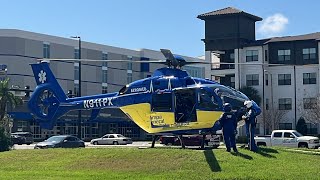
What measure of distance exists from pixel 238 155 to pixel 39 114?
1137cm

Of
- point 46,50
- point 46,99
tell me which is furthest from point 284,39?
point 46,99

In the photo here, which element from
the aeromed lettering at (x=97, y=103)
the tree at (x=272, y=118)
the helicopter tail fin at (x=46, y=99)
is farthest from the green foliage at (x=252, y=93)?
the aeromed lettering at (x=97, y=103)

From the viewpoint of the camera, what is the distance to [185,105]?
25297 mm

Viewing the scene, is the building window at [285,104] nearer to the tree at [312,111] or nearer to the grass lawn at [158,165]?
the tree at [312,111]

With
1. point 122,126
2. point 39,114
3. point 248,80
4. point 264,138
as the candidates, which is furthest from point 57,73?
point 39,114

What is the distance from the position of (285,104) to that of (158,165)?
5188cm

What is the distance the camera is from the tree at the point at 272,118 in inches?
2657

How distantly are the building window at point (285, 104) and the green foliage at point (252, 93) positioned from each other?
2880 millimetres

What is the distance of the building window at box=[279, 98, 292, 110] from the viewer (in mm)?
70250

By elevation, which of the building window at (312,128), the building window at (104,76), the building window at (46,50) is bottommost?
the building window at (312,128)

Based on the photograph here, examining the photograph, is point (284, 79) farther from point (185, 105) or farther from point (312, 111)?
point (185, 105)

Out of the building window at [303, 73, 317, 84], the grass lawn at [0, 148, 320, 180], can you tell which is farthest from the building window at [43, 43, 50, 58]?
the grass lawn at [0, 148, 320, 180]

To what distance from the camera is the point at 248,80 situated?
7219 cm

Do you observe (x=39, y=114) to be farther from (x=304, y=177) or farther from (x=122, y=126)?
(x=122, y=126)
